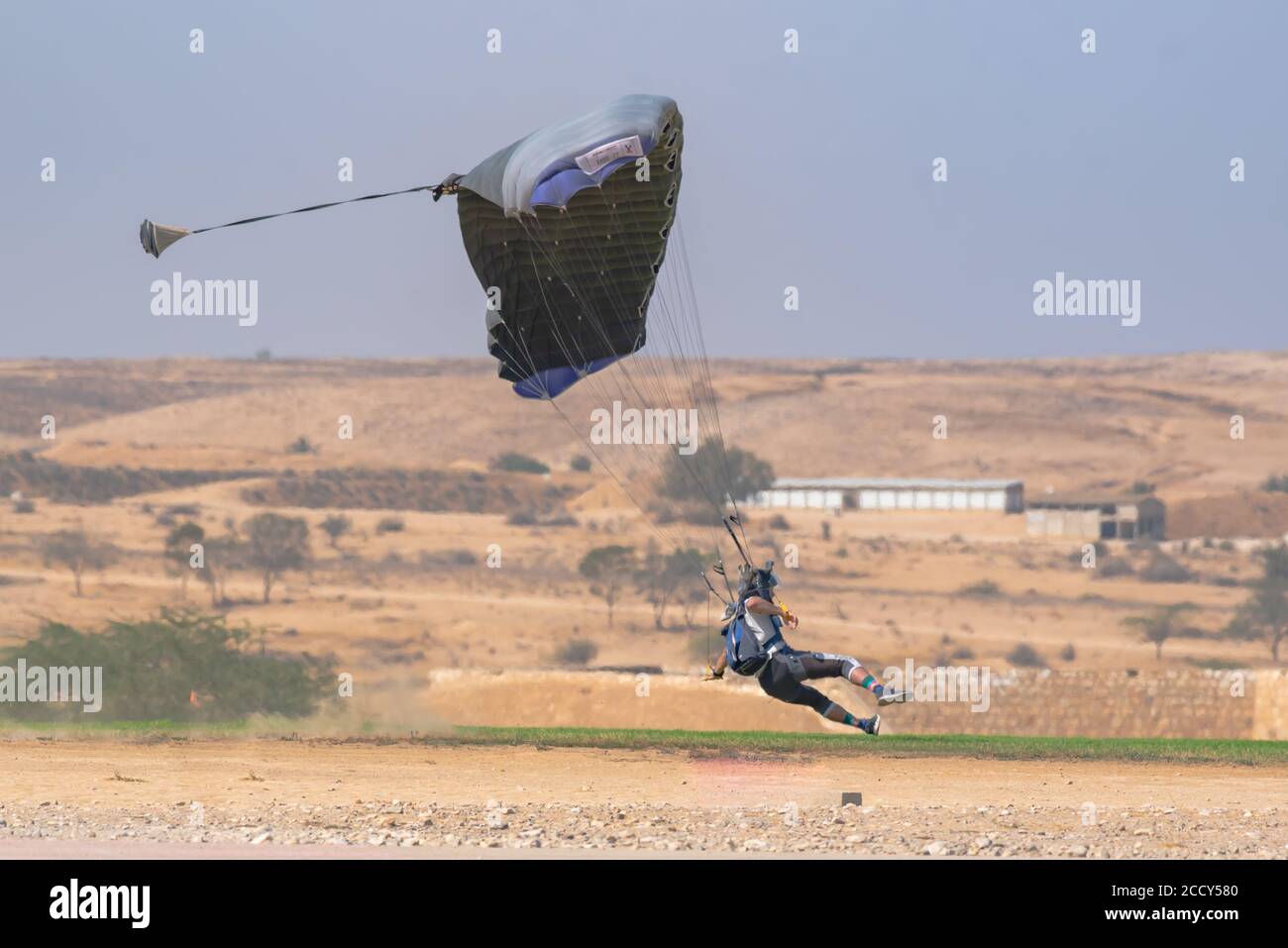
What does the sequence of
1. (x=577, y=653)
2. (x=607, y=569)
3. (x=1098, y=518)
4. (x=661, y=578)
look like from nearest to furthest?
(x=577, y=653) → (x=661, y=578) → (x=607, y=569) → (x=1098, y=518)

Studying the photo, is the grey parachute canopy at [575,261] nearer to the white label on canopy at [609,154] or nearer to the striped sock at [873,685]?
the white label on canopy at [609,154]

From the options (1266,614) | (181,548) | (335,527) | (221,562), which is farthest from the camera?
(335,527)

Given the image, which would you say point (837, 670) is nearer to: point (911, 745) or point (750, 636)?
point (750, 636)

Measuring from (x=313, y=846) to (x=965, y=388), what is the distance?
293ft

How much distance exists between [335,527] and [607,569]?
13.4 metres

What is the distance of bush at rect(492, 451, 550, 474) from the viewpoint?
89500 millimetres

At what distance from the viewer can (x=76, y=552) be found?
241 ft

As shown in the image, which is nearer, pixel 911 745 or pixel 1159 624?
pixel 911 745

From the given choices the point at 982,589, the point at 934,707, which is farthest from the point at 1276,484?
the point at 934,707

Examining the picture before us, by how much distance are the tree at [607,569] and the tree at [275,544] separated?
11559 millimetres

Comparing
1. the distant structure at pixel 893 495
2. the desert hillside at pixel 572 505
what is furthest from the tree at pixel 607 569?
the distant structure at pixel 893 495
